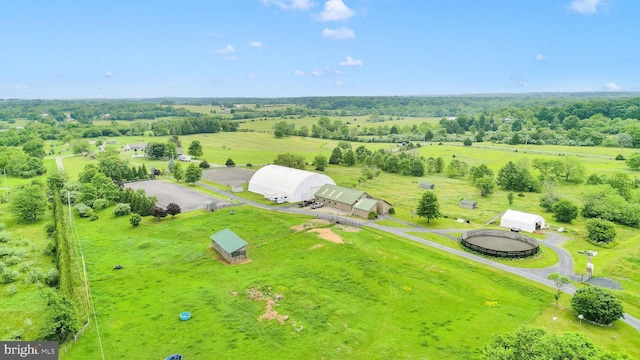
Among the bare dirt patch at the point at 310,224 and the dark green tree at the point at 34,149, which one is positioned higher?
the dark green tree at the point at 34,149

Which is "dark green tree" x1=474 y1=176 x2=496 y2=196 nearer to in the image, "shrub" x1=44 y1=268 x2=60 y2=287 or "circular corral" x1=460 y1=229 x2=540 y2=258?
"circular corral" x1=460 y1=229 x2=540 y2=258

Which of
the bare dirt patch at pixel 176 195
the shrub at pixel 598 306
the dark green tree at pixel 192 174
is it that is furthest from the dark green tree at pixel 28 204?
the shrub at pixel 598 306

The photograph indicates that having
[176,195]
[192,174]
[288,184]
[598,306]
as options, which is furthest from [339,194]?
[598,306]

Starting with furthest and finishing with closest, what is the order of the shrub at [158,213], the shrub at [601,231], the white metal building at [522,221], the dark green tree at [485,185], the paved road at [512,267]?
the dark green tree at [485,185]
the shrub at [158,213]
the white metal building at [522,221]
the shrub at [601,231]
the paved road at [512,267]

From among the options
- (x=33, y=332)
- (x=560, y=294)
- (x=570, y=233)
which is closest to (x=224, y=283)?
(x=33, y=332)

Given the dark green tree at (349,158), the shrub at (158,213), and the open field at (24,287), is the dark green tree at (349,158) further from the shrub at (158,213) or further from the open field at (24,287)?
the open field at (24,287)

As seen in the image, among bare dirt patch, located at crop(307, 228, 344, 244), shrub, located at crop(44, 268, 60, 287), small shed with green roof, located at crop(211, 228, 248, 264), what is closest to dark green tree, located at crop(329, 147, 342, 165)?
bare dirt patch, located at crop(307, 228, 344, 244)
